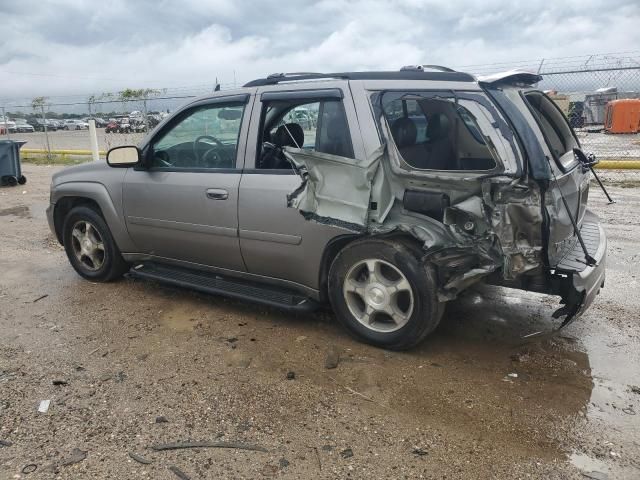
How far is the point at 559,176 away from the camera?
3.41 meters

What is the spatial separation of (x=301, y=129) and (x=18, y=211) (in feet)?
23.3

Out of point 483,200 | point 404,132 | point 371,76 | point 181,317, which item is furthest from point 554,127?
point 181,317

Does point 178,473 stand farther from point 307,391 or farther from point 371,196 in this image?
point 371,196

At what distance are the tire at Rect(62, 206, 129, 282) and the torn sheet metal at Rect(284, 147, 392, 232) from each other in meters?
2.27

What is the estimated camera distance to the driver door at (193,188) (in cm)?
422

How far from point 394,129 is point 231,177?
A: 1302 millimetres

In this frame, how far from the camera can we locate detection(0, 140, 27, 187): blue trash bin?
11898 millimetres

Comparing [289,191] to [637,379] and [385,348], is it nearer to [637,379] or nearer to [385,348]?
[385,348]

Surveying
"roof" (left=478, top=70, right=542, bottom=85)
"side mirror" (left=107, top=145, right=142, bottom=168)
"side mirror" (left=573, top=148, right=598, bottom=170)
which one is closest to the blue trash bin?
"side mirror" (left=107, top=145, right=142, bottom=168)

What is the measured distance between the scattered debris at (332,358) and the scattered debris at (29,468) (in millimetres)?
1717

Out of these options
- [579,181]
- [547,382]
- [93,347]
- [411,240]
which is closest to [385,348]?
[411,240]

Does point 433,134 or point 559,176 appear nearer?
point 559,176

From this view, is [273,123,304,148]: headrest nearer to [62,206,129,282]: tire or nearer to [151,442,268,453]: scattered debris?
[62,206,129,282]: tire

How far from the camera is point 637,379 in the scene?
336 centimetres
